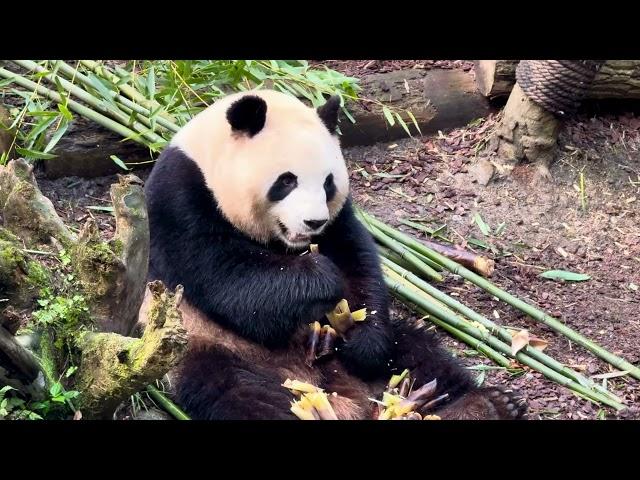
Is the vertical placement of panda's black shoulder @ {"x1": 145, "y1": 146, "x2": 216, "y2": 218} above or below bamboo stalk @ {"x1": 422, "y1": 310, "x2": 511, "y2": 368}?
above

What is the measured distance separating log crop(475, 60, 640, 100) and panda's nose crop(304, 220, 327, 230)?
2.96 meters

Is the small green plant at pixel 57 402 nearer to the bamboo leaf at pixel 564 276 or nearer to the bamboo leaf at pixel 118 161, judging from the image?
the bamboo leaf at pixel 118 161

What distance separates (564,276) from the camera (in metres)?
5.24

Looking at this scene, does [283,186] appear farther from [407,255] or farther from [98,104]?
[98,104]

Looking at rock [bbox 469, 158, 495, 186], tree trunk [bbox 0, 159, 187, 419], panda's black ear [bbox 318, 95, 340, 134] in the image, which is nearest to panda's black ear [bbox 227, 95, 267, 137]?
panda's black ear [bbox 318, 95, 340, 134]

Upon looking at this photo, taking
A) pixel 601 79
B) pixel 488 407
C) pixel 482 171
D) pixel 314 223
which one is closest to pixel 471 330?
pixel 488 407

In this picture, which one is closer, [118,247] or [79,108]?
[118,247]

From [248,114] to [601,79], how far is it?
3365 mm

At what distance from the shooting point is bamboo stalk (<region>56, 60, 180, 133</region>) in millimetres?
4879

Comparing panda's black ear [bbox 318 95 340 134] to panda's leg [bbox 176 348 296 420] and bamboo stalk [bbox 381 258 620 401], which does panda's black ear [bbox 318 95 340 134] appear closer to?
bamboo stalk [bbox 381 258 620 401]

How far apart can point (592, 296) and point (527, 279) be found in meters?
0.39

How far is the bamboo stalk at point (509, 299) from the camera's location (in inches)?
179
